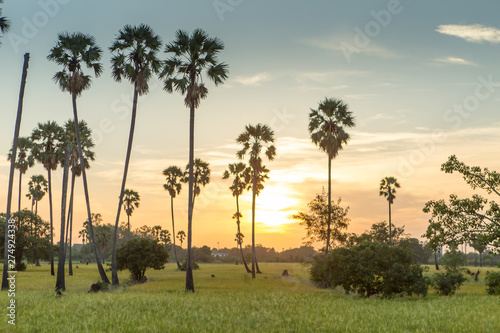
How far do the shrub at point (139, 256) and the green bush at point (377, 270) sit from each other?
24.9 meters

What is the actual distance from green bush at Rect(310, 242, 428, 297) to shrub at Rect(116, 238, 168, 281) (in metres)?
24.9

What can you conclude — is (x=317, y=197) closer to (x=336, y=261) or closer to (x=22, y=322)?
(x=336, y=261)

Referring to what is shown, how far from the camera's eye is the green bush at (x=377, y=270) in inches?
1325

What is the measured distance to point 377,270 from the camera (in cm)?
3409

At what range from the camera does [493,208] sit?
2795 centimetres

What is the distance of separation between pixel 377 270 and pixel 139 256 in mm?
29919

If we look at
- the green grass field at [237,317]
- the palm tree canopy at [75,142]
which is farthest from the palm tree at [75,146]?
the green grass field at [237,317]

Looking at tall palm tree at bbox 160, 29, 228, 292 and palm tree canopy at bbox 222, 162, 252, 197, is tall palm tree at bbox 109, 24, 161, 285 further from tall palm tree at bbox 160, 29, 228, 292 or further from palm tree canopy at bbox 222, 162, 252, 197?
palm tree canopy at bbox 222, 162, 252, 197

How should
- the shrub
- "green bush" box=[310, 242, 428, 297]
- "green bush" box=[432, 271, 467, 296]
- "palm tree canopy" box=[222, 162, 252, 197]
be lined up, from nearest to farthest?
"green bush" box=[310, 242, 428, 297], "green bush" box=[432, 271, 467, 296], the shrub, "palm tree canopy" box=[222, 162, 252, 197]

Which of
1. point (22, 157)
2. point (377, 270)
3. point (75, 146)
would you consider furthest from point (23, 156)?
point (377, 270)

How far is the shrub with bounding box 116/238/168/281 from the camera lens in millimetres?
52750

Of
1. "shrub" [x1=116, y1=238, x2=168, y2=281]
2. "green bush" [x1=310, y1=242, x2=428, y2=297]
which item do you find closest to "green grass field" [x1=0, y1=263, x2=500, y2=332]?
"green bush" [x1=310, y1=242, x2=428, y2=297]

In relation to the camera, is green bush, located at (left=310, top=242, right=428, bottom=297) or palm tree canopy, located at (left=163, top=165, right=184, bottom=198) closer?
green bush, located at (left=310, top=242, right=428, bottom=297)

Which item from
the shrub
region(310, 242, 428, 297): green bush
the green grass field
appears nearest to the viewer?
the green grass field
